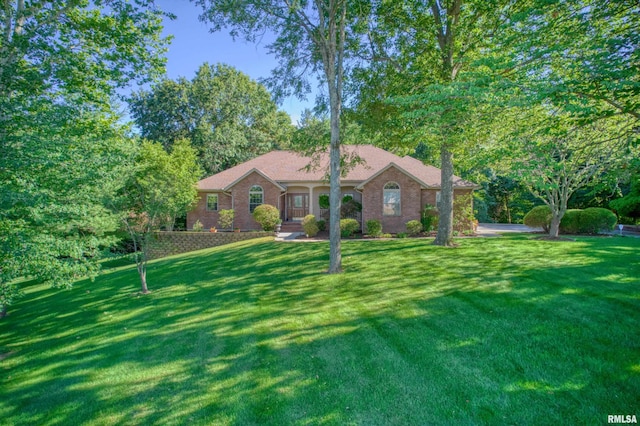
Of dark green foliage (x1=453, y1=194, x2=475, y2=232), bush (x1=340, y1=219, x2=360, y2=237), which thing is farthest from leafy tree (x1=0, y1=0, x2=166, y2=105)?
dark green foliage (x1=453, y1=194, x2=475, y2=232)

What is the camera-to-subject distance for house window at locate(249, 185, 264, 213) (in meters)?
22.3

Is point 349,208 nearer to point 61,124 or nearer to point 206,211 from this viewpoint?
point 206,211

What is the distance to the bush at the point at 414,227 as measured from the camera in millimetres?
17898

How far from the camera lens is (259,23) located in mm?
10492

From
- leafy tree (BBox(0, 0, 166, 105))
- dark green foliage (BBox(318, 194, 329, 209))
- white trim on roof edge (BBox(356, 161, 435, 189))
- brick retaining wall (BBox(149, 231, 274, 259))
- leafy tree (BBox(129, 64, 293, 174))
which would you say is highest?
leafy tree (BBox(129, 64, 293, 174))

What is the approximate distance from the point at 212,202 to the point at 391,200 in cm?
1253

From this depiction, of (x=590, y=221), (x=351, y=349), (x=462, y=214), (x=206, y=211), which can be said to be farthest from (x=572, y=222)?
(x=206, y=211)

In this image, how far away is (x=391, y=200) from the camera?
19438 millimetres

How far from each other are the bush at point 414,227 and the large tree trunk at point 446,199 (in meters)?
4.21

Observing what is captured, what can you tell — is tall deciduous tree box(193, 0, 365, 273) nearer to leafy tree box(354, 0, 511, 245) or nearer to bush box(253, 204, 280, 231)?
leafy tree box(354, 0, 511, 245)

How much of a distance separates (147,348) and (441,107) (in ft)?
24.1

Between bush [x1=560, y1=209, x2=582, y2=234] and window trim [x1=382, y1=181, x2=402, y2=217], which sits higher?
window trim [x1=382, y1=181, x2=402, y2=217]

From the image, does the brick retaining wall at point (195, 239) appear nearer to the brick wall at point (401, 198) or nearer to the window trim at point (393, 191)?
the brick wall at point (401, 198)

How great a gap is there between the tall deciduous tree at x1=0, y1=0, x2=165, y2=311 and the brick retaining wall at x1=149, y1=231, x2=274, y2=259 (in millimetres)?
8599
